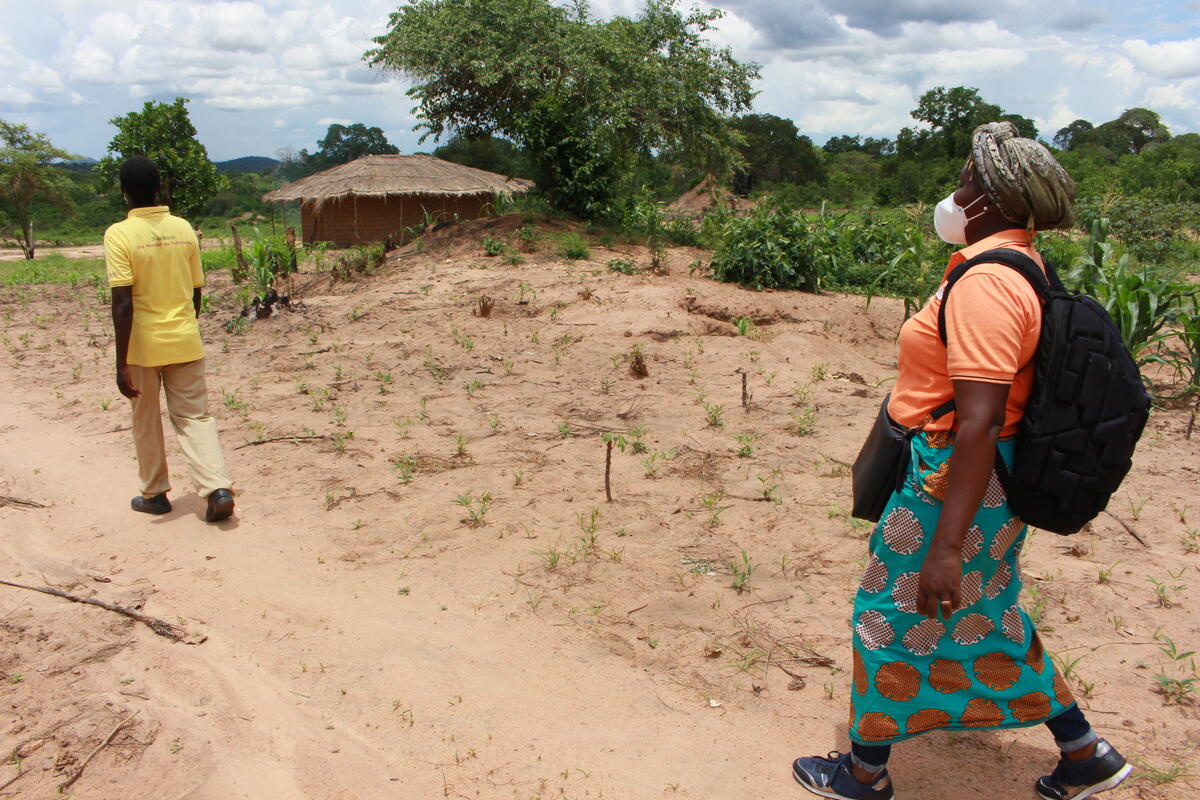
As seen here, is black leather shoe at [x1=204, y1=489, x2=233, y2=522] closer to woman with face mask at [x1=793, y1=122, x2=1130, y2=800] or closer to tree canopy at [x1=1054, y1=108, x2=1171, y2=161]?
woman with face mask at [x1=793, y1=122, x2=1130, y2=800]

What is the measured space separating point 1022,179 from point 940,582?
2.66 feet

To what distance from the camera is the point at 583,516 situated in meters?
3.75

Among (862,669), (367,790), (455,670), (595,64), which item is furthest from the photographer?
(595,64)

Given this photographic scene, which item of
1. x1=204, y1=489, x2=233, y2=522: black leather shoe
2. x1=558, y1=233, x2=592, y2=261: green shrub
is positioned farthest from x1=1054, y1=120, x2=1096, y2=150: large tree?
x1=204, y1=489, x2=233, y2=522: black leather shoe

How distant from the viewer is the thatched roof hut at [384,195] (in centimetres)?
1545

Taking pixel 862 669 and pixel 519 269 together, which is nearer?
pixel 862 669

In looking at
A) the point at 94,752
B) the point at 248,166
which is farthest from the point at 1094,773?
the point at 248,166

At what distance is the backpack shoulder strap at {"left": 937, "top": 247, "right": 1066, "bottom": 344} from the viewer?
168 cm

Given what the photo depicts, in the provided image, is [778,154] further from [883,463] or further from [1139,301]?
[883,463]

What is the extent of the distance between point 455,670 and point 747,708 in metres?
0.91

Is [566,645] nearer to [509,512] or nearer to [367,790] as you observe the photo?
[367,790]

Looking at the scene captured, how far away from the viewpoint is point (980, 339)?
1.62 meters

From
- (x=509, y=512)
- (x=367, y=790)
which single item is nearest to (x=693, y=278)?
(x=509, y=512)

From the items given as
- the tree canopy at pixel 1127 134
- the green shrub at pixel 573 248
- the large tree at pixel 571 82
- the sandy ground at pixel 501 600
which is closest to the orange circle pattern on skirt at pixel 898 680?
the sandy ground at pixel 501 600
